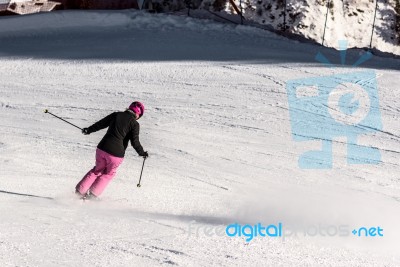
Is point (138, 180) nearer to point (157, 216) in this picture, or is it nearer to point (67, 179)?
point (67, 179)

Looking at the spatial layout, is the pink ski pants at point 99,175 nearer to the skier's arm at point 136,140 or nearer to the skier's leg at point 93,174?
the skier's leg at point 93,174

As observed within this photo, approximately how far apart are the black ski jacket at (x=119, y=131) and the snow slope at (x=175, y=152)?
68 cm

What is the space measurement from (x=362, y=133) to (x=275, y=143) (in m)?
1.51

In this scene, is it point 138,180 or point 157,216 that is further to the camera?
point 138,180

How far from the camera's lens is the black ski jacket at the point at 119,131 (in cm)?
1010

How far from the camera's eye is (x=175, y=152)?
12797 millimetres

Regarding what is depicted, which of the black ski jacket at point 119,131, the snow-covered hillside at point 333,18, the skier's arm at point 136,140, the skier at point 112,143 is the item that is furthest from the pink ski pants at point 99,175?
the snow-covered hillside at point 333,18

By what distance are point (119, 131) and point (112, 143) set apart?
156 millimetres

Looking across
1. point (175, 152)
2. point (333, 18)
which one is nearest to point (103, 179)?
point (175, 152)

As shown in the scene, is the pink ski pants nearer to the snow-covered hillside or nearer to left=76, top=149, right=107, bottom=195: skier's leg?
left=76, top=149, right=107, bottom=195: skier's leg

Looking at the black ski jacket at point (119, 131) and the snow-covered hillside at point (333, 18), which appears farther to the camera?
the snow-covered hillside at point (333, 18)

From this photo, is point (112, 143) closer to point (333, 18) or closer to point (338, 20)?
point (333, 18)

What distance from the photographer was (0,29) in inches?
779

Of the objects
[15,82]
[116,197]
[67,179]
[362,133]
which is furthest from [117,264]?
[15,82]
